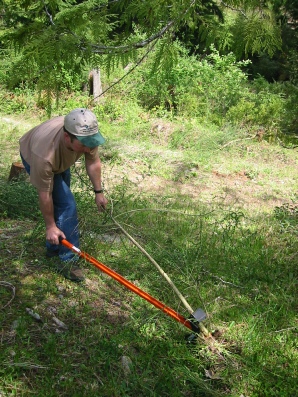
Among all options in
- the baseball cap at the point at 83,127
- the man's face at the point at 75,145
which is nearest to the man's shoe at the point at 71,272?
the man's face at the point at 75,145

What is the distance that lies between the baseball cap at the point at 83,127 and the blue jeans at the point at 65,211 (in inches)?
21.3

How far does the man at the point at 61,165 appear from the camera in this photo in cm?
283

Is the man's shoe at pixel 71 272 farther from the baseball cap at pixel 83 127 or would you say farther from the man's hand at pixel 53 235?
the baseball cap at pixel 83 127

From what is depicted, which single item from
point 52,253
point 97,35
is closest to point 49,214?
point 52,253

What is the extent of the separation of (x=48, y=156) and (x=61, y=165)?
0.62 feet

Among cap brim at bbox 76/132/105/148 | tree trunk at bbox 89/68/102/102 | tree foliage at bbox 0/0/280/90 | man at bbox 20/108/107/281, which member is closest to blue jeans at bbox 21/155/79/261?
man at bbox 20/108/107/281

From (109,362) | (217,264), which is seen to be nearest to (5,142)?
(217,264)

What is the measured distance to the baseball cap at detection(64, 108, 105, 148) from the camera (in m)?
2.80

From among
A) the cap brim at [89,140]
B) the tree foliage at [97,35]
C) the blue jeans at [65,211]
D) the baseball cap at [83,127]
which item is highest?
the tree foliage at [97,35]

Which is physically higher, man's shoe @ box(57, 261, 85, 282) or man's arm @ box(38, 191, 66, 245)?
man's arm @ box(38, 191, 66, 245)

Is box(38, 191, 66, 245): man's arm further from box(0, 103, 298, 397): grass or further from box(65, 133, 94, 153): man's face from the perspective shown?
box(0, 103, 298, 397): grass

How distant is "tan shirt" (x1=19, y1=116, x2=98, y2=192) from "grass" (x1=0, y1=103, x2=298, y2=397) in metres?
0.56

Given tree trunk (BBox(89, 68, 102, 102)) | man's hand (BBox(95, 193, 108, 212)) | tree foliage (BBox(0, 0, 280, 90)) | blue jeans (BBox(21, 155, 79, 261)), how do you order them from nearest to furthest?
1. tree foliage (BBox(0, 0, 280, 90))
2. blue jeans (BBox(21, 155, 79, 261))
3. man's hand (BBox(95, 193, 108, 212))
4. tree trunk (BBox(89, 68, 102, 102))

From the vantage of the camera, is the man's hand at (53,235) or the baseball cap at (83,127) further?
the man's hand at (53,235)
